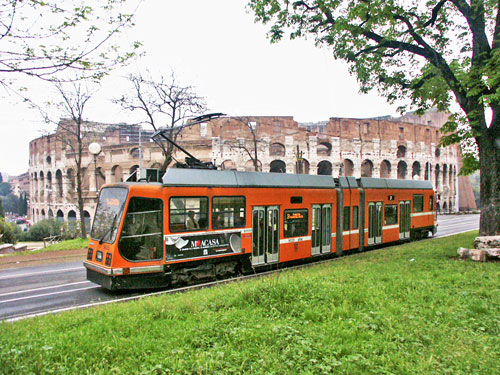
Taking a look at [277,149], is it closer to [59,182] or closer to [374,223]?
[374,223]

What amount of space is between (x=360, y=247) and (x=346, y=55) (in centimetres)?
743

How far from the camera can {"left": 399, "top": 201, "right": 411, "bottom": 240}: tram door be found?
1705 centimetres

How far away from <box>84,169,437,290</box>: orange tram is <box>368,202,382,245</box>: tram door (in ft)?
2.27

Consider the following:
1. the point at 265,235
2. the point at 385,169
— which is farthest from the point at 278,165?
the point at 265,235

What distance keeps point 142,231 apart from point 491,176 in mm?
11081

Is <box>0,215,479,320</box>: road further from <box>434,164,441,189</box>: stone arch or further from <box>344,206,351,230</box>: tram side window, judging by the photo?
<box>434,164,441,189</box>: stone arch

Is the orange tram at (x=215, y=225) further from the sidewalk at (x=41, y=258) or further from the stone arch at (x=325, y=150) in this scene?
the stone arch at (x=325, y=150)

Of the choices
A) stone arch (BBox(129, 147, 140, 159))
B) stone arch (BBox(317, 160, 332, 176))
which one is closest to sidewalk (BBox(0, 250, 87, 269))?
stone arch (BBox(129, 147, 140, 159))

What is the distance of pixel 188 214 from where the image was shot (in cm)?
909

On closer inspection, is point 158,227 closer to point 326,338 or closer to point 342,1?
point 326,338

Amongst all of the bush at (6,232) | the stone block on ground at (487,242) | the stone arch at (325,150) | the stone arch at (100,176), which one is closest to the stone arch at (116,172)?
the stone arch at (100,176)

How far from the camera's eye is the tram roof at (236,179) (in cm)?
904

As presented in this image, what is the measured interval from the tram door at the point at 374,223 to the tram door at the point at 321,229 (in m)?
2.83

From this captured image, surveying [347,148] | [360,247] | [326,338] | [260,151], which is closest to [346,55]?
[360,247]
